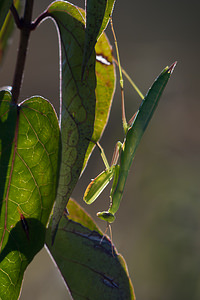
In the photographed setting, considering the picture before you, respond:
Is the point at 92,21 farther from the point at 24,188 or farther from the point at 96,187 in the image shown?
the point at 96,187

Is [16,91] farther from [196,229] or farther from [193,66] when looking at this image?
[193,66]

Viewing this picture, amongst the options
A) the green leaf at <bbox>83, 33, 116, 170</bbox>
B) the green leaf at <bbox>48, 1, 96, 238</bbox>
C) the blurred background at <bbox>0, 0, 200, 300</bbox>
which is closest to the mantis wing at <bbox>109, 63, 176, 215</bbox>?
the green leaf at <bbox>83, 33, 116, 170</bbox>

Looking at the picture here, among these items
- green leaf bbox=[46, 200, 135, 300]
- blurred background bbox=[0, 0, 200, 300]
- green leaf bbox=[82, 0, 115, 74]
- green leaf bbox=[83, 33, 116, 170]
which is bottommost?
blurred background bbox=[0, 0, 200, 300]

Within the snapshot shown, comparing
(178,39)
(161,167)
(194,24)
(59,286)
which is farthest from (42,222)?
(194,24)

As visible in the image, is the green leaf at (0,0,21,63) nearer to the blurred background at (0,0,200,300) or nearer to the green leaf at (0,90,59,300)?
the green leaf at (0,90,59,300)

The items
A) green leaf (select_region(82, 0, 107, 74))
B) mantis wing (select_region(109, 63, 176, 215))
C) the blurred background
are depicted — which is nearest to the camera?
green leaf (select_region(82, 0, 107, 74))

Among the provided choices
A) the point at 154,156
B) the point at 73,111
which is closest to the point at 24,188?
the point at 73,111
